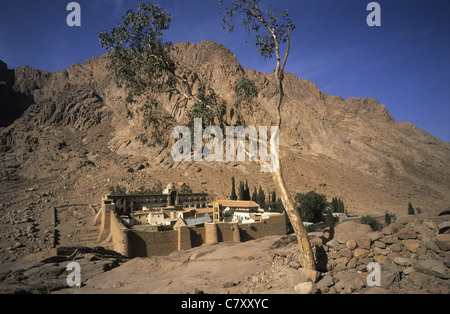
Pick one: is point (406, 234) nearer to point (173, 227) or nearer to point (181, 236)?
point (181, 236)

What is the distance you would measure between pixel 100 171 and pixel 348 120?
10821cm

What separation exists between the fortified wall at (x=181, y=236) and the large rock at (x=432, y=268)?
20.0 m

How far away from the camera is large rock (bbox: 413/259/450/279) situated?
7207 mm

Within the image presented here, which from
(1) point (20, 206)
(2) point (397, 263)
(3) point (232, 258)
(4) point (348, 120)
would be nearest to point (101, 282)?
(3) point (232, 258)

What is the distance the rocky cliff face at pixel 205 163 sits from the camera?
248ft

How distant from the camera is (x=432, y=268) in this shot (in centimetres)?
743

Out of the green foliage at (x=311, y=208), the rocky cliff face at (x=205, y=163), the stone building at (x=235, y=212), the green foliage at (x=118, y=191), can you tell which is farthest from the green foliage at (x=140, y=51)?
the rocky cliff face at (x=205, y=163)

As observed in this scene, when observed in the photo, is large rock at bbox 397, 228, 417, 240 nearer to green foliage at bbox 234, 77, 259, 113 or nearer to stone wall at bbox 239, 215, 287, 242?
green foliage at bbox 234, 77, 259, 113

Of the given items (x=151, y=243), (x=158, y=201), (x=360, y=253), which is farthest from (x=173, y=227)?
(x=360, y=253)

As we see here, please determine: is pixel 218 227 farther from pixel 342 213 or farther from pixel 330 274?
pixel 342 213

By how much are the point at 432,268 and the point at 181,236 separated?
69.6ft

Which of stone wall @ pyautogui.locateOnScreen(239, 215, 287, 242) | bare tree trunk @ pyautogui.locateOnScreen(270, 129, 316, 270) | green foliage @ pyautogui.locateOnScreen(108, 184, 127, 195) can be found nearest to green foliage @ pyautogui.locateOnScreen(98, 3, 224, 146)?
bare tree trunk @ pyautogui.locateOnScreen(270, 129, 316, 270)

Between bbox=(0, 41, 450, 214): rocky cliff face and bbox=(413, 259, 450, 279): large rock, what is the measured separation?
58068 mm

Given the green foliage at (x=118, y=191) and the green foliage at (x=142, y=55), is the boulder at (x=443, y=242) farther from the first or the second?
the green foliage at (x=118, y=191)
